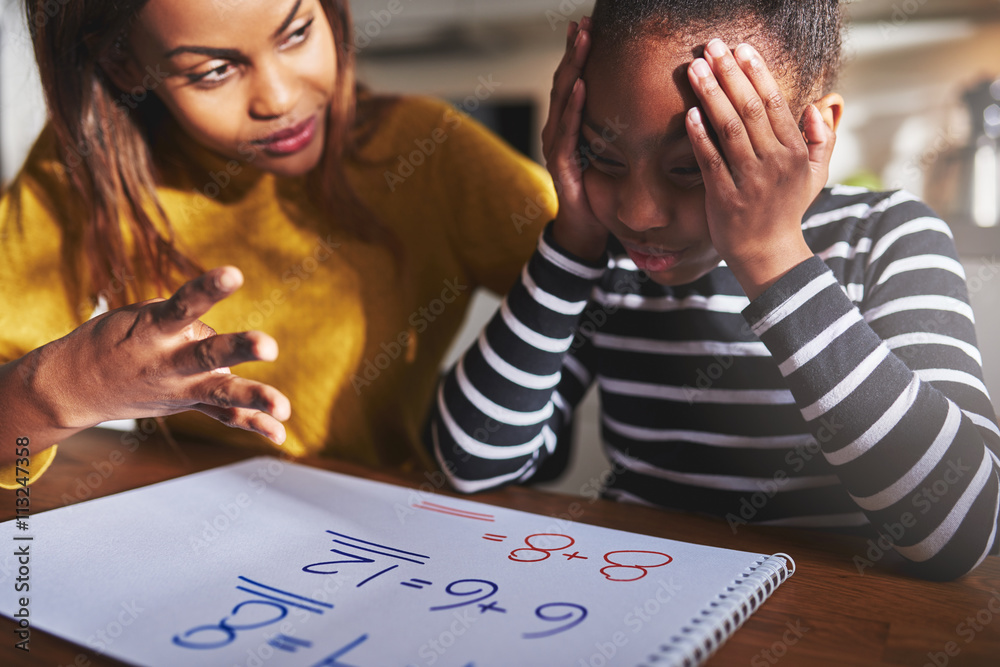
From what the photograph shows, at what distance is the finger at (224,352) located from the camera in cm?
39

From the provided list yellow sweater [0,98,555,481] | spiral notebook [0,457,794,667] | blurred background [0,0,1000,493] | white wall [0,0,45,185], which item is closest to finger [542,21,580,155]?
yellow sweater [0,98,555,481]

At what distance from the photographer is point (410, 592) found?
39 cm

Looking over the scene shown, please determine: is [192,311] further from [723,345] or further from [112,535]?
[723,345]

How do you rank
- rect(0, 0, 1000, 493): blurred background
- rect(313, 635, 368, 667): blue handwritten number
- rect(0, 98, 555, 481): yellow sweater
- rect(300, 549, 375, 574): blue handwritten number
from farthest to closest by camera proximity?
rect(0, 0, 1000, 493): blurred background, rect(0, 98, 555, 481): yellow sweater, rect(300, 549, 375, 574): blue handwritten number, rect(313, 635, 368, 667): blue handwritten number

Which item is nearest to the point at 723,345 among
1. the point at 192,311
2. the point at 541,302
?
the point at 541,302

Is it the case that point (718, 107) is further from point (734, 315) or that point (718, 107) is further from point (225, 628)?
point (225, 628)

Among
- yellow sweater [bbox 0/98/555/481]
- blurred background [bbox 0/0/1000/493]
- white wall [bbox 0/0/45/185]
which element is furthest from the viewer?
white wall [bbox 0/0/45/185]

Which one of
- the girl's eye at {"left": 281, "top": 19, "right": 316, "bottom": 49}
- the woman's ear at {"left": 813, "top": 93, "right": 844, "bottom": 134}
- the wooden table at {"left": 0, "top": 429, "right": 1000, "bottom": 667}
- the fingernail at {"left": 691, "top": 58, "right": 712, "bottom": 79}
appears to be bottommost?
the wooden table at {"left": 0, "top": 429, "right": 1000, "bottom": 667}

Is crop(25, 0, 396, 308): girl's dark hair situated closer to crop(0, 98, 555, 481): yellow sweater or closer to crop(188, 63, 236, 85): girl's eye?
crop(0, 98, 555, 481): yellow sweater

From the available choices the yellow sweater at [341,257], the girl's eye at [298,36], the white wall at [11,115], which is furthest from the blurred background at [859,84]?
the girl's eye at [298,36]

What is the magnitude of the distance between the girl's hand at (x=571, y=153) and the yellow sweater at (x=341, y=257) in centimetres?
20

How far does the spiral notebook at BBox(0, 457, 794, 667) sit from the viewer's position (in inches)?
13.2

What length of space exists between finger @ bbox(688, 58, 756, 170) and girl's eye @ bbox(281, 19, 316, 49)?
38cm

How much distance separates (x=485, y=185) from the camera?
2.59ft
